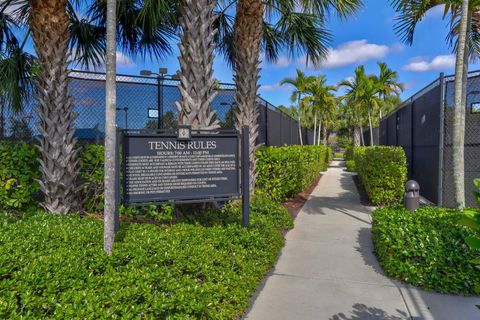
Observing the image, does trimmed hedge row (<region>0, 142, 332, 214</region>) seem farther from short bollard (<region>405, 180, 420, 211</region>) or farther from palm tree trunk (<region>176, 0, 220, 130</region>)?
short bollard (<region>405, 180, 420, 211</region>)

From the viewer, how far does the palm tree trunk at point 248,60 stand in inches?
257

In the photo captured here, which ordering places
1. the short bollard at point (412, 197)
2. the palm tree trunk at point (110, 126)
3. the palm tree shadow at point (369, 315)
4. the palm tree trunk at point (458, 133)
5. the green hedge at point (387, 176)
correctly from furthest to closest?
the green hedge at point (387, 176) < the short bollard at point (412, 197) < the palm tree trunk at point (458, 133) < the palm tree shadow at point (369, 315) < the palm tree trunk at point (110, 126)

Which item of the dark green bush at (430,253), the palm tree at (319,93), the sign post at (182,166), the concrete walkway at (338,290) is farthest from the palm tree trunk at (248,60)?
the palm tree at (319,93)

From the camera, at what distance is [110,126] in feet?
9.90

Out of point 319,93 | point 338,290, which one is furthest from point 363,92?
point 338,290

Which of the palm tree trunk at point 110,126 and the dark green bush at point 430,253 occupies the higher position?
the palm tree trunk at point 110,126

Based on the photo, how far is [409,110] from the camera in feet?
31.9

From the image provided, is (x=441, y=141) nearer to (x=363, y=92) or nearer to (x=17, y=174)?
(x=17, y=174)

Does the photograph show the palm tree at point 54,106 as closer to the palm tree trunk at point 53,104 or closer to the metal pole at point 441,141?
the palm tree trunk at point 53,104

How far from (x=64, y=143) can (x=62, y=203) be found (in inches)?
36.3

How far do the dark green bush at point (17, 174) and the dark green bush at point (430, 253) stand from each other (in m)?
5.37

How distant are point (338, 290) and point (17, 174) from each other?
16.4 ft

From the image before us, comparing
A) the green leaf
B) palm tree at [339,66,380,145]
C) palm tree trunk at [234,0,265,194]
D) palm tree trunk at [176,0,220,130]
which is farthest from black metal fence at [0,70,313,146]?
palm tree at [339,66,380,145]

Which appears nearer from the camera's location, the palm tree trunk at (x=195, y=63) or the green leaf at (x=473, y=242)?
the green leaf at (x=473, y=242)
